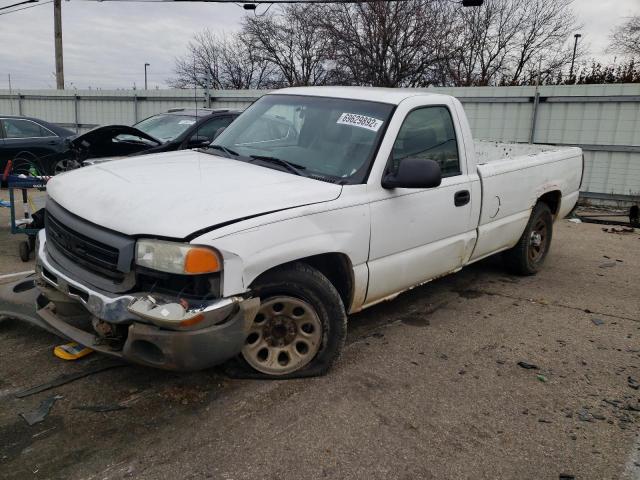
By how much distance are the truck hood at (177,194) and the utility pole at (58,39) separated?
2184cm

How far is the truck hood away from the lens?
2.88m

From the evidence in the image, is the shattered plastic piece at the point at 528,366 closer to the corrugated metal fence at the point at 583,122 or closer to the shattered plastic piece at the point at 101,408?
the shattered plastic piece at the point at 101,408

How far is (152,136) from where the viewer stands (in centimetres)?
890

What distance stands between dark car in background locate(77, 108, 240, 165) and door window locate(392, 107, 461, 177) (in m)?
3.95

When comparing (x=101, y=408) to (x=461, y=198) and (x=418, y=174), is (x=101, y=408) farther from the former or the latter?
(x=461, y=198)

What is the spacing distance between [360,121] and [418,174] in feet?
2.23

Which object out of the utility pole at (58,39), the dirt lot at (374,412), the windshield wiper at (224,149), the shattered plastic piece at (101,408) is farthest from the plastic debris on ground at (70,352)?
the utility pole at (58,39)

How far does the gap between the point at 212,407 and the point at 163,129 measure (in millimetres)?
7060

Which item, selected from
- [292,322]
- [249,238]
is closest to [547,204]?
[292,322]

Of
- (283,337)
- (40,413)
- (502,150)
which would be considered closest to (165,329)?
(283,337)

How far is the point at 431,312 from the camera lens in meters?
4.90

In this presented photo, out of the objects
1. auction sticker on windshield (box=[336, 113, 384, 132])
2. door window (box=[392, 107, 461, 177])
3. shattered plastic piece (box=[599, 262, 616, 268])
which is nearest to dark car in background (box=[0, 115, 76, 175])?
auction sticker on windshield (box=[336, 113, 384, 132])

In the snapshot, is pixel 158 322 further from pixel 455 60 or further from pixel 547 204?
pixel 455 60

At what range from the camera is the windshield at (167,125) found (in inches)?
355
